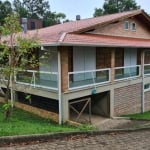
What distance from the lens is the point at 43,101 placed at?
1520cm

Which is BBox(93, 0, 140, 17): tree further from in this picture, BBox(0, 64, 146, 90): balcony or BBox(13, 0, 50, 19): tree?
BBox(0, 64, 146, 90): balcony

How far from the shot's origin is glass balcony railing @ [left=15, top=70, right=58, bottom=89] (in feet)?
46.2

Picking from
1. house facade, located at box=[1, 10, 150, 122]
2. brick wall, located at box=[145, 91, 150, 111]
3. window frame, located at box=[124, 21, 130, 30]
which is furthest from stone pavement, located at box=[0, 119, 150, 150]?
window frame, located at box=[124, 21, 130, 30]

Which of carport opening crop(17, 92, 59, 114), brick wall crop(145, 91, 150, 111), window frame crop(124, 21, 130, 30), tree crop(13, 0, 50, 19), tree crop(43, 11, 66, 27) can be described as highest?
tree crop(13, 0, 50, 19)

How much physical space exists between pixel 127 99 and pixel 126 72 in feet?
6.00

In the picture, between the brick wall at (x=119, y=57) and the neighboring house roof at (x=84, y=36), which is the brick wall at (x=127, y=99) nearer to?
the brick wall at (x=119, y=57)

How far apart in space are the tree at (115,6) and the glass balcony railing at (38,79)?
40055 mm

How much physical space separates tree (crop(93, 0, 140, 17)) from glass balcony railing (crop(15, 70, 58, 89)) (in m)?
40.1

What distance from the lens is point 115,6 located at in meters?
55.2

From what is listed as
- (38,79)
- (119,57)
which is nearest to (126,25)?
(119,57)

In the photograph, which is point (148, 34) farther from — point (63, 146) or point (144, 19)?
point (63, 146)

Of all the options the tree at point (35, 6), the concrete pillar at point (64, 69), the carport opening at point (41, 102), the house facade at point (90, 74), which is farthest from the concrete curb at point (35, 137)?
the tree at point (35, 6)

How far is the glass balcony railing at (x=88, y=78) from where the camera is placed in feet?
46.5

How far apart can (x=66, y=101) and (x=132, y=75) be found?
6.64 meters
